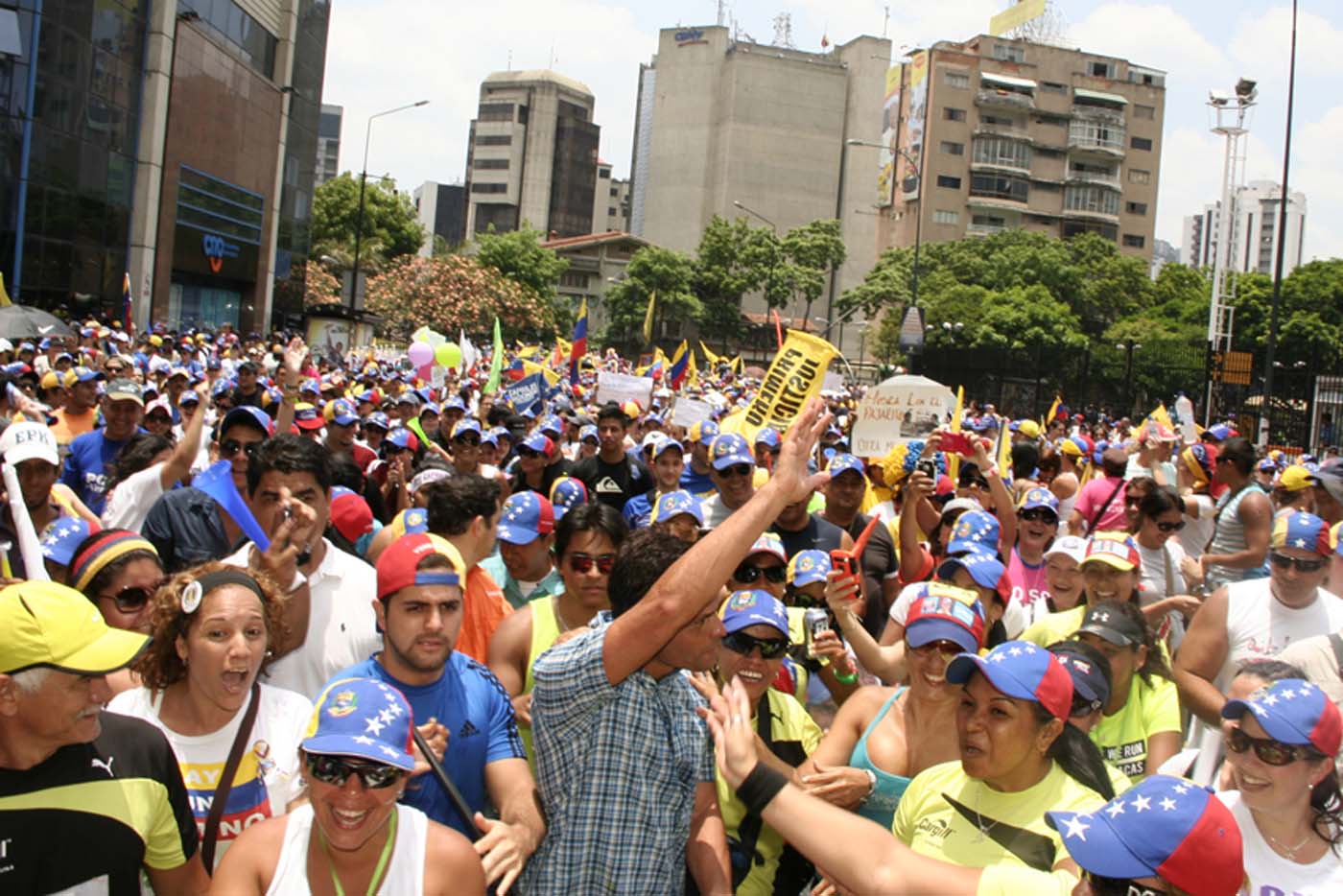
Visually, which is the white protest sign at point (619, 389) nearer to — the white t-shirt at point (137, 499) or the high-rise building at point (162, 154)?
the white t-shirt at point (137, 499)

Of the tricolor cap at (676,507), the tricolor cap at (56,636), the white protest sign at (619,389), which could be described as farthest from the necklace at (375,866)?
the white protest sign at (619,389)

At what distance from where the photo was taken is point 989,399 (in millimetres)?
34562

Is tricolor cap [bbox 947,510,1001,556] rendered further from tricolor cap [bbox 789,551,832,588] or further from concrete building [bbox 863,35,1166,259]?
concrete building [bbox 863,35,1166,259]

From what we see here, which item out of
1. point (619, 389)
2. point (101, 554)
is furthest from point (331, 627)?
point (619, 389)

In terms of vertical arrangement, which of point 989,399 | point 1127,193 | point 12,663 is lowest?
point 12,663

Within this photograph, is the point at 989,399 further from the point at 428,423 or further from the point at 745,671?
the point at 745,671

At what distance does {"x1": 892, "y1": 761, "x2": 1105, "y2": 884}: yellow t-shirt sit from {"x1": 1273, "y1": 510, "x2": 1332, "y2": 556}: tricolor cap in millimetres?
2283

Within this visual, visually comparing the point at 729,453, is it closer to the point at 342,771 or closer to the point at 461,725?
the point at 461,725

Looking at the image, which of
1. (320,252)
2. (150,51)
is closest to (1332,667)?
(150,51)

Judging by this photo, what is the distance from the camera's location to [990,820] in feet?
10.1

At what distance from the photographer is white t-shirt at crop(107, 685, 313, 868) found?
314 centimetres

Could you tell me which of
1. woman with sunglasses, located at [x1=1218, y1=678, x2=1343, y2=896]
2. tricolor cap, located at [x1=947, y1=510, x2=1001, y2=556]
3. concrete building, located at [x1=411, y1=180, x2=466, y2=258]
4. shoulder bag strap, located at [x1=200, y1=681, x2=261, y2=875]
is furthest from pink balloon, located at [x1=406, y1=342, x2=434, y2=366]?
concrete building, located at [x1=411, y1=180, x2=466, y2=258]

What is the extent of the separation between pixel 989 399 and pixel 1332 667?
30932mm

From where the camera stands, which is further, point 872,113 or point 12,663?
point 872,113
